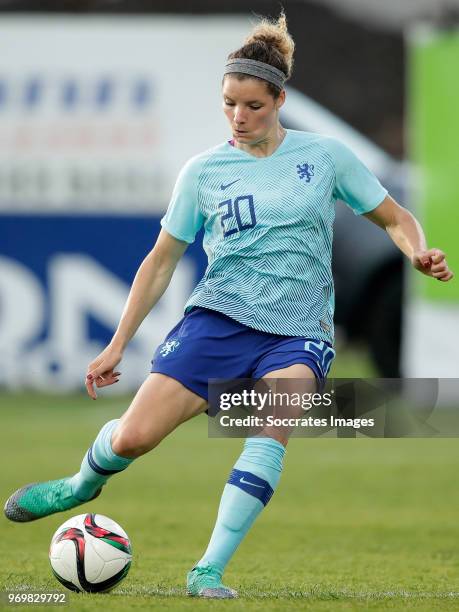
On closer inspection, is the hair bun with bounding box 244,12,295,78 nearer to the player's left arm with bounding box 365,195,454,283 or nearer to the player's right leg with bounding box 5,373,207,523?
the player's left arm with bounding box 365,195,454,283

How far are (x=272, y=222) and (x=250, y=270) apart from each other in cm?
20

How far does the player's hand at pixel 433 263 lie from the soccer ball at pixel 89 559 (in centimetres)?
157

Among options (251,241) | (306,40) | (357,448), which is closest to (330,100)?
(306,40)

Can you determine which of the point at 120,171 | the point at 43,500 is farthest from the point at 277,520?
the point at 120,171

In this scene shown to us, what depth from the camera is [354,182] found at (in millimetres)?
5750

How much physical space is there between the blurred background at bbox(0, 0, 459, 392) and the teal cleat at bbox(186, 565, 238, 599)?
7830 mm

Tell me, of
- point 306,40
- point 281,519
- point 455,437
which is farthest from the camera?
point 306,40

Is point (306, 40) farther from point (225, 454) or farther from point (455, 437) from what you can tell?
point (225, 454)

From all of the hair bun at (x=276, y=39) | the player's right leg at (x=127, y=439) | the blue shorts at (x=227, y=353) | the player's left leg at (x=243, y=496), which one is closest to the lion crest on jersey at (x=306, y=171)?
the hair bun at (x=276, y=39)

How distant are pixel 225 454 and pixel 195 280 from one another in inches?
114

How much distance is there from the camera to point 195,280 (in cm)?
1335

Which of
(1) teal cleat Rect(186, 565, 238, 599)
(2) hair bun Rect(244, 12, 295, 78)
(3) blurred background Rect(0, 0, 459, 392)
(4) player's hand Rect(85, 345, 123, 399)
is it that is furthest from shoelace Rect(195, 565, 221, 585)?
(3) blurred background Rect(0, 0, 459, 392)

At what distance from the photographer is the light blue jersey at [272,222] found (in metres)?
5.63

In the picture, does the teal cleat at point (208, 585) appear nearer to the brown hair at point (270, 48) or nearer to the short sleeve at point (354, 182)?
the short sleeve at point (354, 182)
